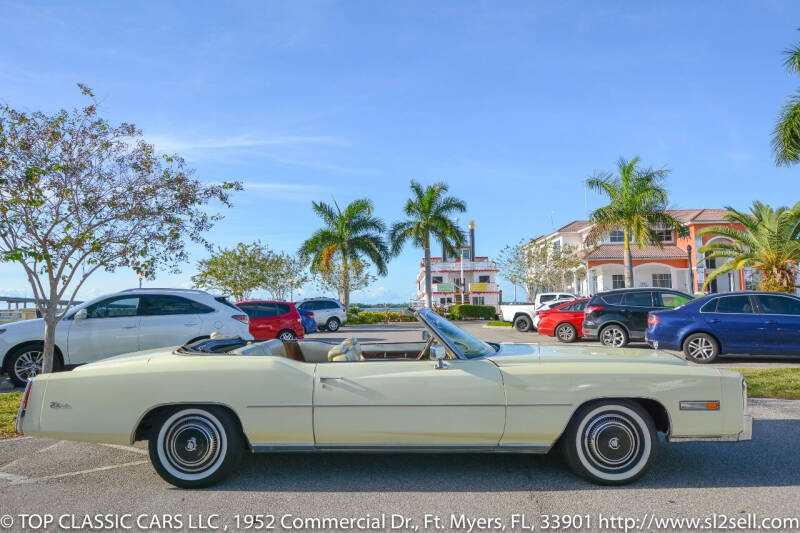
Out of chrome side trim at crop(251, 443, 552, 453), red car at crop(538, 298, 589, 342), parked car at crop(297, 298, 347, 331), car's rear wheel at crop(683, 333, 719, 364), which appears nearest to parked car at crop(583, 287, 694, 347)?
car's rear wheel at crop(683, 333, 719, 364)

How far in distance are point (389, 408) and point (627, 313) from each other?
11.7 m

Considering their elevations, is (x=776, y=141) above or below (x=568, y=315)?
above

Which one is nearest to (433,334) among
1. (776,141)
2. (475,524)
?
(475,524)

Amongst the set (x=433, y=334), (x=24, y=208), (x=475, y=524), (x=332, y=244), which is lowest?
(x=475, y=524)

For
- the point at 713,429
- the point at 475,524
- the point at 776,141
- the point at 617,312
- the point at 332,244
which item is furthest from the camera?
the point at 332,244

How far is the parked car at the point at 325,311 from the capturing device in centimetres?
2795

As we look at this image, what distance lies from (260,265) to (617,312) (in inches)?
1259

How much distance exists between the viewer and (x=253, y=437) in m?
4.38

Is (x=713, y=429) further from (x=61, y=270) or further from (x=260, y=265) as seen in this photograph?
(x=260, y=265)

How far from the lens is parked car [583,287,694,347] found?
1455cm

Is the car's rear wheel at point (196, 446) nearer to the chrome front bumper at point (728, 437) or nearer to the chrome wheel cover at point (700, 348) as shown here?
the chrome front bumper at point (728, 437)

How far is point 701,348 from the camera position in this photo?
455 inches

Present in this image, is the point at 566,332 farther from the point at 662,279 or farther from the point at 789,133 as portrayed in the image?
the point at 662,279

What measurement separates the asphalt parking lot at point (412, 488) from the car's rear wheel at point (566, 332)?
12.7 metres
